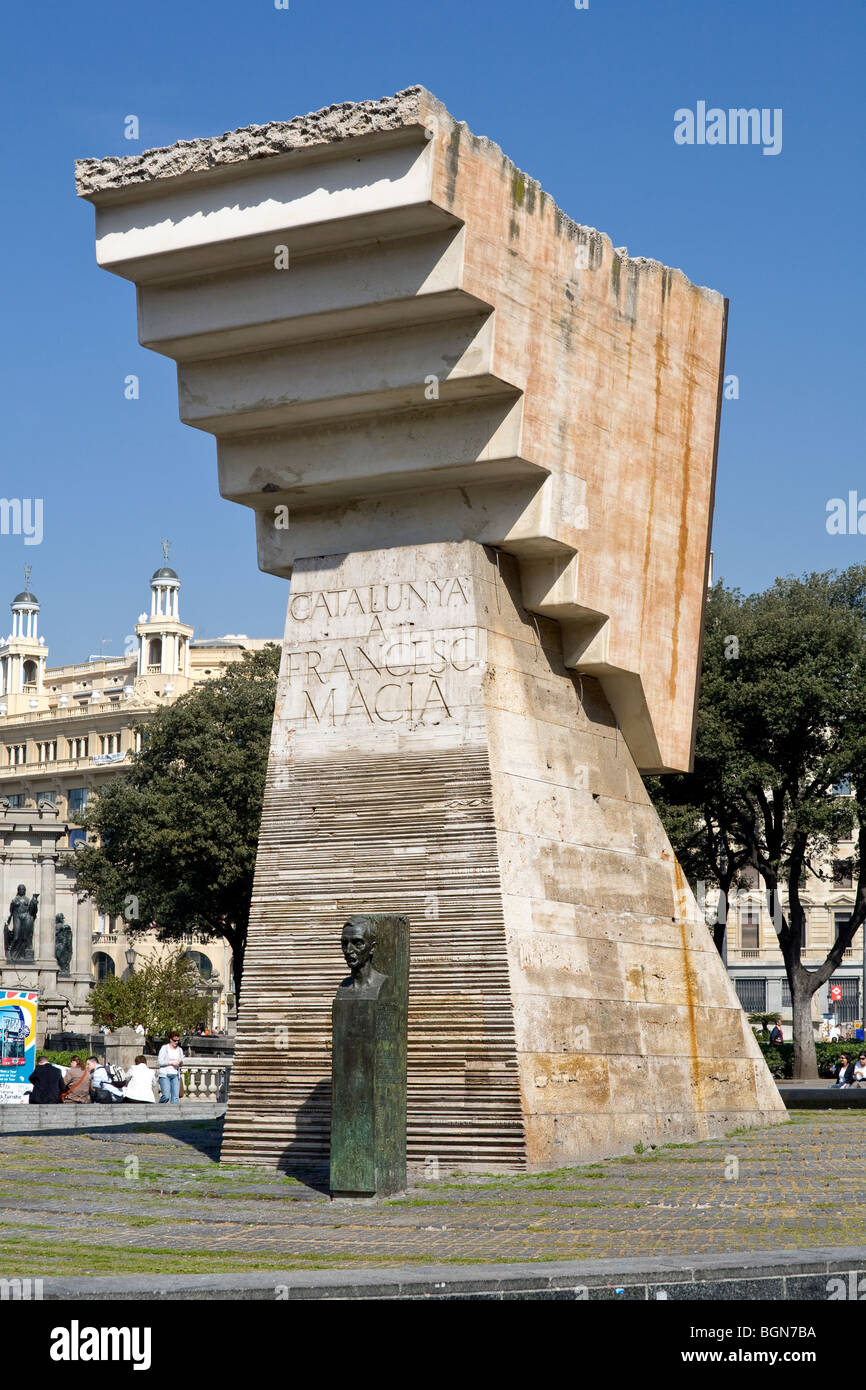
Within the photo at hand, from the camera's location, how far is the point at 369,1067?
15898mm

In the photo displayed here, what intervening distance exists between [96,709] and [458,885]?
103345mm

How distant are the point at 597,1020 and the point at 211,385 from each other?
816 centimetres

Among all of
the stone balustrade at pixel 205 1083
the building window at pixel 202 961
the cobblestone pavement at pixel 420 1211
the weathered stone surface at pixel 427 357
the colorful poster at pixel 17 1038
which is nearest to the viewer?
the cobblestone pavement at pixel 420 1211

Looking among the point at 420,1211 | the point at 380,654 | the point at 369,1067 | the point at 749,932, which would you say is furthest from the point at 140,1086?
the point at 749,932

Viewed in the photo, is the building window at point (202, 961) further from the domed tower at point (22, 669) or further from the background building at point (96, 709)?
the domed tower at point (22, 669)

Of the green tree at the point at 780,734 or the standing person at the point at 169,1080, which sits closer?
the standing person at the point at 169,1080

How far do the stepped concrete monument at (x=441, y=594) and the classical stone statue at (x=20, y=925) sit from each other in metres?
40.3

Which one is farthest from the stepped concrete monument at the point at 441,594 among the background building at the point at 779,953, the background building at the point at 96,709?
the background building at the point at 96,709

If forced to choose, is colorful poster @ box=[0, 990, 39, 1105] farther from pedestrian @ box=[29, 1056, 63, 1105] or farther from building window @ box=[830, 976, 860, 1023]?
building window @ box=[830, 976, 860, 1023]

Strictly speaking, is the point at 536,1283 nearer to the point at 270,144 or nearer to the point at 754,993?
the point at 270,144

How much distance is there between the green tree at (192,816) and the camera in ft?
158
